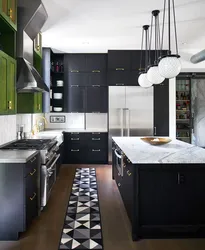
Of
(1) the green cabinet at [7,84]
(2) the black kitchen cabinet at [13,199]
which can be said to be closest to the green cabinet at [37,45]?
(1) the green cabinet at [7,84]

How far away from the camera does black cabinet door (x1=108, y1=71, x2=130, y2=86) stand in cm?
627

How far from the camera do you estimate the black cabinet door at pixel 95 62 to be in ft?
21.3

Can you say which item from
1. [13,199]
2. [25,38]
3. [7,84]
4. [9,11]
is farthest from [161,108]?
[13,199]

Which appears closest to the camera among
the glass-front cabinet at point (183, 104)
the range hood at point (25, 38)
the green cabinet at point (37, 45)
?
the range hood at point (25, 38)

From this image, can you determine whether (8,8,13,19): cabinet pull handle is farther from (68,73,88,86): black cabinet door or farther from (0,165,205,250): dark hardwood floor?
(68,73,88,86): black cabinet door

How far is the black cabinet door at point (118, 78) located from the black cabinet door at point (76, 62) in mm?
784

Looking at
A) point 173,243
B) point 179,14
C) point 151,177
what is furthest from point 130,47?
point 173,243

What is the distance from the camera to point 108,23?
437 centimetres

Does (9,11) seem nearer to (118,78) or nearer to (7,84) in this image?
(7,84)

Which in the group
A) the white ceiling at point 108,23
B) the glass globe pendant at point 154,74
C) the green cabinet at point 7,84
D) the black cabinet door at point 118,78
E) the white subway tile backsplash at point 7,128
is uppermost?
the white ceiling at point 108,23

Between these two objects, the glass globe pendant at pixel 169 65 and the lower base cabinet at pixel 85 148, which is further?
the lower base cabinet at pixel 85 148

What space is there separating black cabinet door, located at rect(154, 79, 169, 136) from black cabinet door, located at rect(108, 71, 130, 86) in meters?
0.79

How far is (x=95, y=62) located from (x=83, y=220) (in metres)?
4.50

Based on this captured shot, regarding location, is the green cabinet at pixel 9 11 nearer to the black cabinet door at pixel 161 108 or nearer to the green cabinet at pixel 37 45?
the green cabinet at pixel 37 45
